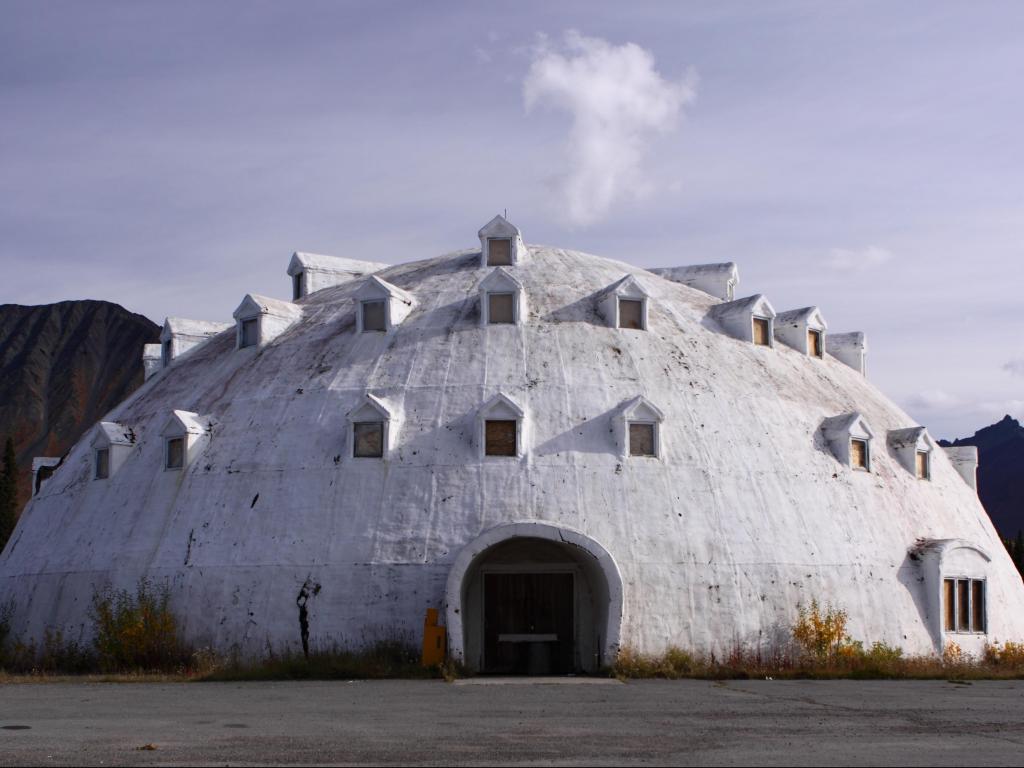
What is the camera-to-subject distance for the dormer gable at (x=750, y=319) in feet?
114

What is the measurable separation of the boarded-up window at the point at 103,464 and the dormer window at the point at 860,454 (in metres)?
20.2

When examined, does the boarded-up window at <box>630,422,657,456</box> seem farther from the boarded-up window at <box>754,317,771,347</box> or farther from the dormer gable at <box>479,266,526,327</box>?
the boarded-up window at <box>754,317,771,347</box>

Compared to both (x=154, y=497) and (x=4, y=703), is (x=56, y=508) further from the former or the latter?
(x=4, y=703)

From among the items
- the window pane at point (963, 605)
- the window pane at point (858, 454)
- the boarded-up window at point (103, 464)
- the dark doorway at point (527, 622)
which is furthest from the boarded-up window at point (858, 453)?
the boarded-up window at point (103, 464)

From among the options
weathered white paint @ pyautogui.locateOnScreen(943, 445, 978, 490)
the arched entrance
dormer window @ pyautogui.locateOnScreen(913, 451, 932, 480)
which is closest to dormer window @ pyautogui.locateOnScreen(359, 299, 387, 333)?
the arched entrance

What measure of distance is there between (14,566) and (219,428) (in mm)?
7569

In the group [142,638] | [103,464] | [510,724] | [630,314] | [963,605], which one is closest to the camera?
[510,724]

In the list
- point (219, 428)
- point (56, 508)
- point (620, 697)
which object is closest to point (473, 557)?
point (620, 697)

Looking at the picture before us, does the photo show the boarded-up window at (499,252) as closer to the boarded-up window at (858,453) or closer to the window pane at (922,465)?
the boarded-up window at (858,453)

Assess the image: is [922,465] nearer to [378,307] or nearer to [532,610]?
[532,610]

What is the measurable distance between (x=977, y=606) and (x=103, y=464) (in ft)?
79.0

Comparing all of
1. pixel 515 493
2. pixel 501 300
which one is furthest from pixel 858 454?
pixel 501 300

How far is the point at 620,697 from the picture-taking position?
72.2 ft

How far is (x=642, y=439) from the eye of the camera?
2975 cm
